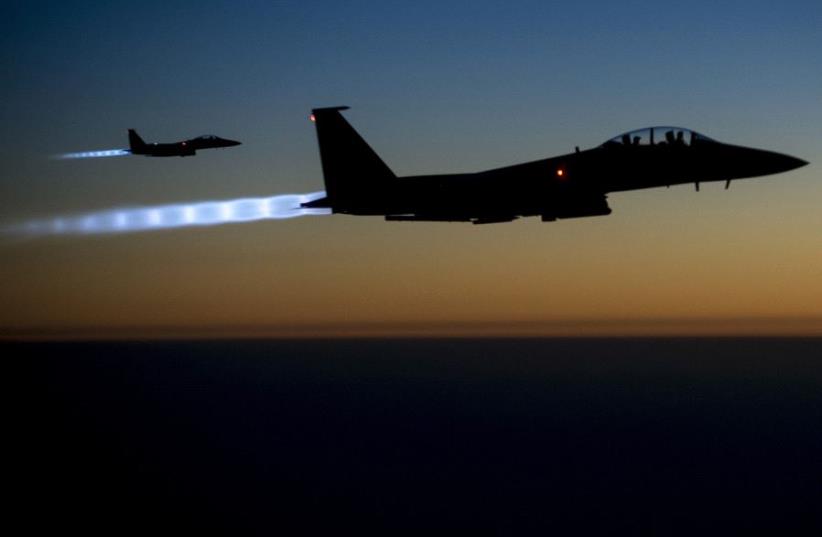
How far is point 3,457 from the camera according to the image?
153250 mm

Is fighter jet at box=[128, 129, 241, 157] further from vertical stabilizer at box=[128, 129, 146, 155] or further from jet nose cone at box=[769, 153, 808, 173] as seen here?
jet nose cone at box=[769, 153, 808, 173]

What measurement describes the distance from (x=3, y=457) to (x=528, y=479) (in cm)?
A: 8687

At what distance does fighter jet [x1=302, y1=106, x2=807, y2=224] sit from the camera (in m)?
43.6

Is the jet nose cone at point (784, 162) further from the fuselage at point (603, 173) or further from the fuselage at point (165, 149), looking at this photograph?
the fuselage at point (165, 149)

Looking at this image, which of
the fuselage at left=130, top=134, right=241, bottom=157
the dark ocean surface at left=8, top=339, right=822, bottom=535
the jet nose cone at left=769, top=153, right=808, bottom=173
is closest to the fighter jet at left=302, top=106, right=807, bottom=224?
the jet nose cone at left=769, top=153, right=808, bottom=173

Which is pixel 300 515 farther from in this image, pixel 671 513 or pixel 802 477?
pixel 802 477

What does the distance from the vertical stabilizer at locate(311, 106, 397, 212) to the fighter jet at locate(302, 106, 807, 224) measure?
15cm

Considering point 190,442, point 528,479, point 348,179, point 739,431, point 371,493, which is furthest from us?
point 739,431

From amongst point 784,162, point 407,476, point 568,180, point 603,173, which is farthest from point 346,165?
point 407,476

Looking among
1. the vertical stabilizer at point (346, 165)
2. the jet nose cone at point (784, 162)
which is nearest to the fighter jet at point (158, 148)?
the vertical stabilizer at point (346, 165)

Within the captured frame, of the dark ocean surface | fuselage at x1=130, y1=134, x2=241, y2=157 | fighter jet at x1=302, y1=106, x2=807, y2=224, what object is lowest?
the dark ocean surface

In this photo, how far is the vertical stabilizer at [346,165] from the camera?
1870 inches

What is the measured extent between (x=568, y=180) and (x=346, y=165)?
11.7m

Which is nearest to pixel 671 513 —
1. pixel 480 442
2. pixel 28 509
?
pixel 480 442
